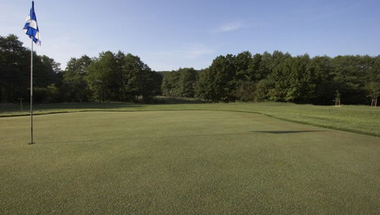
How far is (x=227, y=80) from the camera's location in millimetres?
58250

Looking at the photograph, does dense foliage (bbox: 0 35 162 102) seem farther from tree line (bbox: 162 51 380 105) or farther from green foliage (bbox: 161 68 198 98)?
green foliage (bbox: 161 68 198 98)

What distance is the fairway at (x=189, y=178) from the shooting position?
2.91 m

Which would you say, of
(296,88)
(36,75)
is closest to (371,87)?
(296,88)

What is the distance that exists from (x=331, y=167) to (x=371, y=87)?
57.7 metres

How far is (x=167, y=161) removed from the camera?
4.88 meters

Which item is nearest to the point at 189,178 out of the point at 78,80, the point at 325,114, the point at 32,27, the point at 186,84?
the point at 32,27

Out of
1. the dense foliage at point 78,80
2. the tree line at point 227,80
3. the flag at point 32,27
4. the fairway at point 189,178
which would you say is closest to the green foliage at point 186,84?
the tree line at point 227,80

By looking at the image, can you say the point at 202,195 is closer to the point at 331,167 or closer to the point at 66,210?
the point at 66,210

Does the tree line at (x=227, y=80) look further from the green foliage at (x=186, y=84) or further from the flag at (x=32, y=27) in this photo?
the flag at (x=32, y=27)

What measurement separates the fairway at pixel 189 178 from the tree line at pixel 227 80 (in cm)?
4266

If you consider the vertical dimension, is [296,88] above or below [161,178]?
above

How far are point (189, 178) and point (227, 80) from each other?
5615 cm

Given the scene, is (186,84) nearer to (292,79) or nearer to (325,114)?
(292,79)

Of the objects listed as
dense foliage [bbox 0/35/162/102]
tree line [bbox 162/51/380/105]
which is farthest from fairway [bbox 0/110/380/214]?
tree line [bbox 162/51/380/105]
